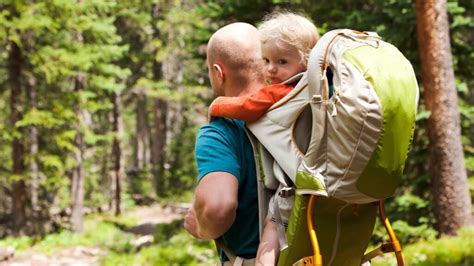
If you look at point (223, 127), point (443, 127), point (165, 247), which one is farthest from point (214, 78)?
point (165, 247)

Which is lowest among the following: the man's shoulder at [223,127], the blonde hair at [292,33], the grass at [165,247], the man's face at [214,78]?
the grass at [165,247]

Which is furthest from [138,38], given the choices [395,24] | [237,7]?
[395,24]

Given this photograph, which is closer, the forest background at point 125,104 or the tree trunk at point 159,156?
the forest background at point 125,104

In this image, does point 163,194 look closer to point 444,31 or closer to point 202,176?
point 444,31

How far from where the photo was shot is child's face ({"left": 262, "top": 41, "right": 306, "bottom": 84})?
8.16 ft

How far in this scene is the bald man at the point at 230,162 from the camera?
7.43 ft

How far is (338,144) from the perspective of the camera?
2.09m

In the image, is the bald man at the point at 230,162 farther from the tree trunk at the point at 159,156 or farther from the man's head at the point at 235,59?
the tree trunk at the point at 159,156

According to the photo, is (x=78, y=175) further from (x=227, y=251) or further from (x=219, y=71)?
(x=219, y=71)

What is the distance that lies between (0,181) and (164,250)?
13111 mm

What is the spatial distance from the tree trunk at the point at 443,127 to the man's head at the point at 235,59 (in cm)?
780

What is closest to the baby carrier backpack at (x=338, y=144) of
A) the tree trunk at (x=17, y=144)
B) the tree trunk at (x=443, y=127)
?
the tree trunk at (x=443, y=127)

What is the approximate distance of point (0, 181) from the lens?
78.2ft

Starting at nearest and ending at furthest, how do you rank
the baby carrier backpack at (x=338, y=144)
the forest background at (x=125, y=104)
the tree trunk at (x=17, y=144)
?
the baby carrier backpack at (x=338, y=144) < the forest background at (x=125, y=104) < the tree trunk at (x=17, y=144)
